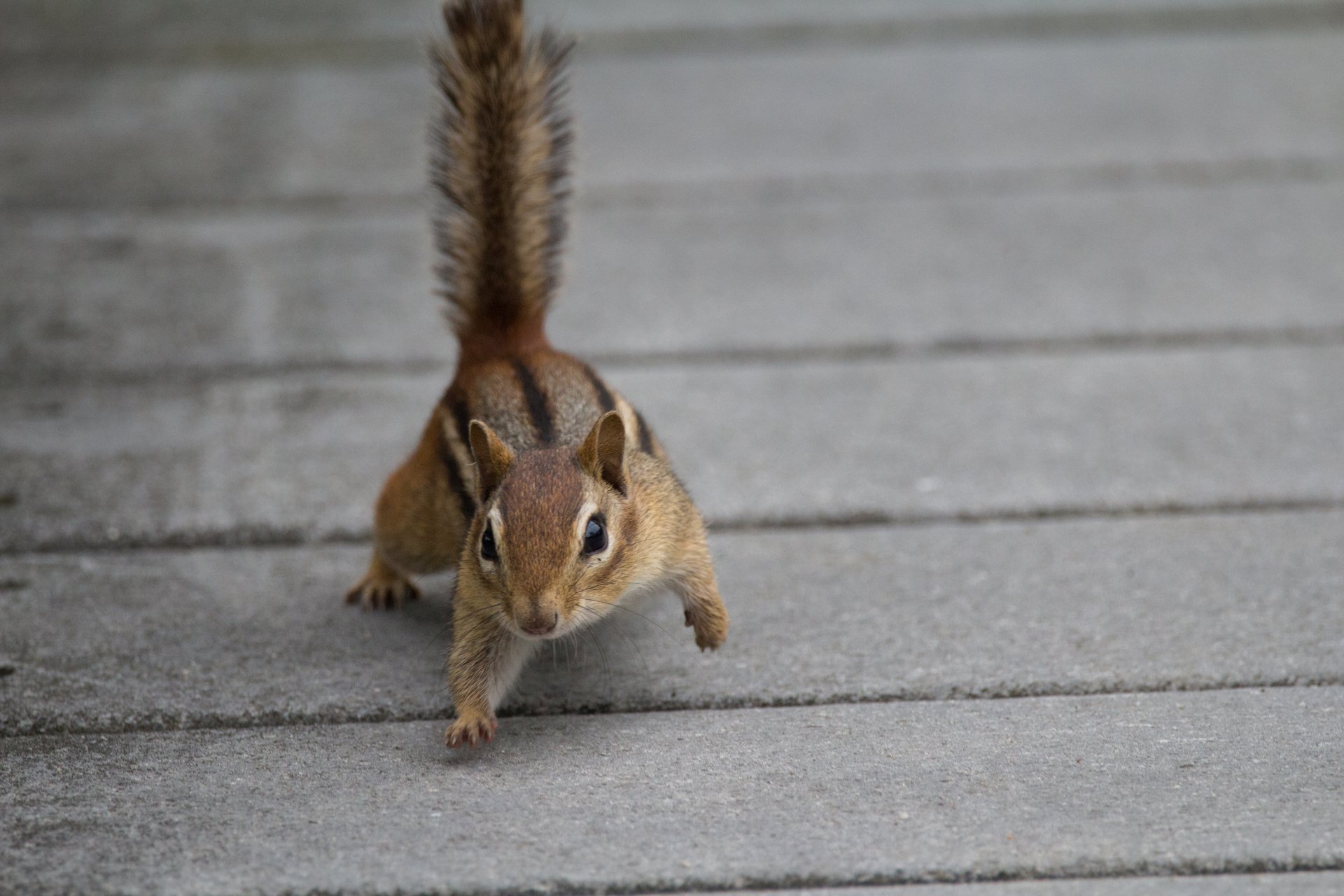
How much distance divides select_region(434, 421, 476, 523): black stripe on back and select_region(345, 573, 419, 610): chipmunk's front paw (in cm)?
34

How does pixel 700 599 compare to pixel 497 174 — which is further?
pixel 497 174

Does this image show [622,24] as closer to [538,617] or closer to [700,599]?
[700,599]

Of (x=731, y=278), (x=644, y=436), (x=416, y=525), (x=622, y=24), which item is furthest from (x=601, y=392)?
(x=622, y=24)

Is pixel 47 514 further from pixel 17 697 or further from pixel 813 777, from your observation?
pixel 813 777

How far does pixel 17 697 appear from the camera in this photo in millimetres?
2615

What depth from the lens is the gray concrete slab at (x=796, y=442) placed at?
334 cm

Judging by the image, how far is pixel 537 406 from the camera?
8.80 feet

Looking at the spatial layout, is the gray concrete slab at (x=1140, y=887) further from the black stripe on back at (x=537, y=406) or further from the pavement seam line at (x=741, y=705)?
the black stripe on back at (x=537, y=406)

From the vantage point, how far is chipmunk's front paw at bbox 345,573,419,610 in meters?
3.00

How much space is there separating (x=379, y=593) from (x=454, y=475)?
40 cm

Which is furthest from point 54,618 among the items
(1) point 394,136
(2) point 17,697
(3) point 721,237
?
(1) point 394,136

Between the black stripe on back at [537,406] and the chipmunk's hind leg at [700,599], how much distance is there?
0.30 metres

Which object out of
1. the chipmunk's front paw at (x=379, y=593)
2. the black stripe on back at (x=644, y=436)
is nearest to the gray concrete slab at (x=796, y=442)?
the chipmunk's front paw at (x=379, y=593)

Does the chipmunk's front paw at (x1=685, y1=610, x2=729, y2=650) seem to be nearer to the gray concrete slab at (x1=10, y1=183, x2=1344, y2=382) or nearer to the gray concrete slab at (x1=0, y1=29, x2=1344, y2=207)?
the gray concrete slab at (x1=10, y1=183, x2=1344, y2=382)
